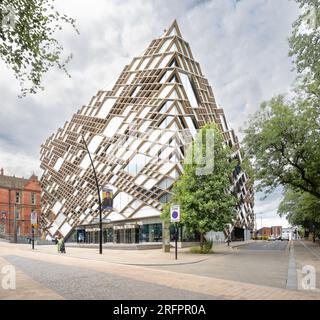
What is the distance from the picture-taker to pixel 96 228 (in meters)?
62.0

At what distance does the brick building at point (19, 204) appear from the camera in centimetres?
8294

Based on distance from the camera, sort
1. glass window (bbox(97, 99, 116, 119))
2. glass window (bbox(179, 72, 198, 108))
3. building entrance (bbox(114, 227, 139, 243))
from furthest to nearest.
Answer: glass window (bbox(97, 99, 116, 119)) → glass window (bbox(179, 72, 198, 108)) → building entrance (bbox(114, 227, 139, 243))

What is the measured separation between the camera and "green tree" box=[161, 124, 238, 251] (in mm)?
31000

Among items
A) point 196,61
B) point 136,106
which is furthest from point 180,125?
point 196,61

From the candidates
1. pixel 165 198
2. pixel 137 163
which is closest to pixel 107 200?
pixel 165 198

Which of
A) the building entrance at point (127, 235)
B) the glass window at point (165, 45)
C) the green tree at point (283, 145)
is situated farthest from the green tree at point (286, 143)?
the glass window at point (165, 45)

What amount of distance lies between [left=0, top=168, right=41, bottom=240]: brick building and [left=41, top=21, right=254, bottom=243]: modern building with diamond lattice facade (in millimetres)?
15366

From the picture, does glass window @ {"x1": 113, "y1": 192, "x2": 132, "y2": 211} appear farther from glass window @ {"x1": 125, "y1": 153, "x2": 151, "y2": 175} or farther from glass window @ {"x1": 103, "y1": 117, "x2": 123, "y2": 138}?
glass window @ {"x1": 103, "y1": 117, "x2": 123, "y2": 138}

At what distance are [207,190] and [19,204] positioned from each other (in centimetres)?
6466

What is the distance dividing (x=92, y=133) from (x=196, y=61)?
853 inches

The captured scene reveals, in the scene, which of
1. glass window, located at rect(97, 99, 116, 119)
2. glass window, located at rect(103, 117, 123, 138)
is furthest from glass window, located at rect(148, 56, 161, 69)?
glass window, located at rect(103, 117, 123, 138)

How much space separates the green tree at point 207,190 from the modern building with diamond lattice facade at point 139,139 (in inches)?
631

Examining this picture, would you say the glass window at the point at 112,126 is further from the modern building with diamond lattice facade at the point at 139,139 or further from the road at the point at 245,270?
the road at the point at 245,270
